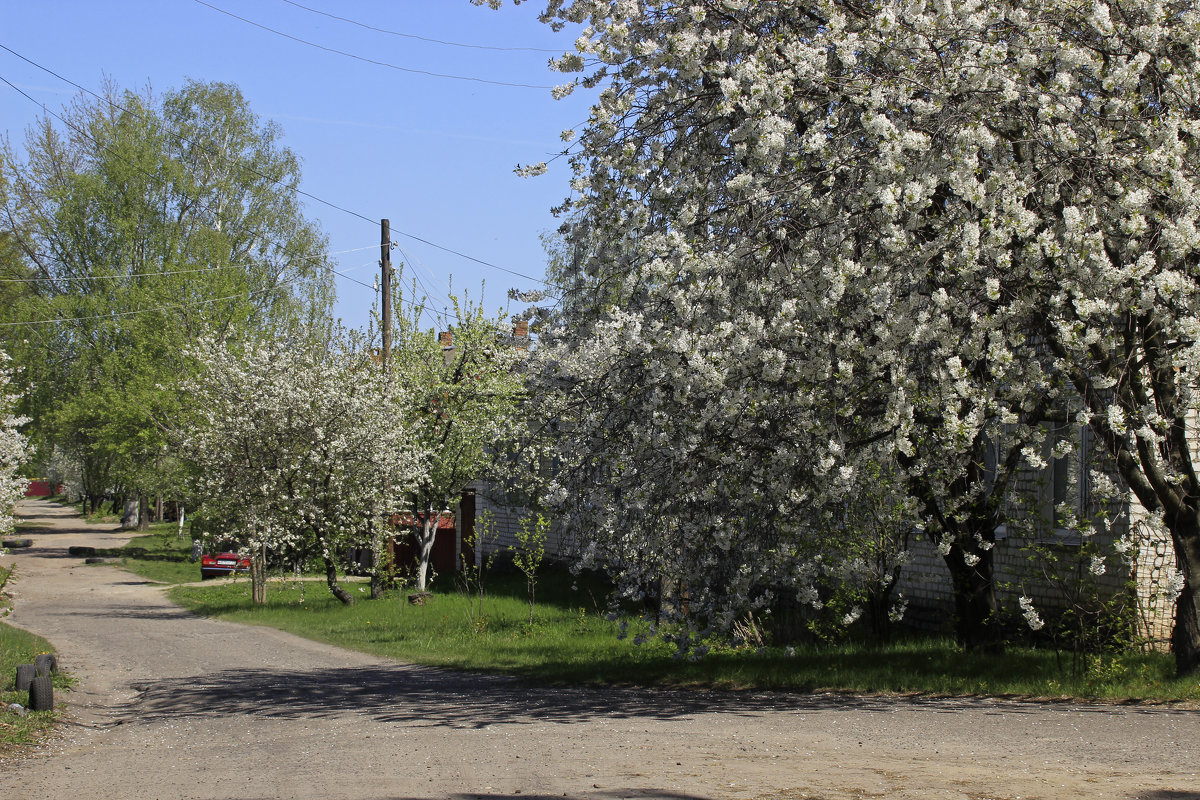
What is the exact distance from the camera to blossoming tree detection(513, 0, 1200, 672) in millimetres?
7441

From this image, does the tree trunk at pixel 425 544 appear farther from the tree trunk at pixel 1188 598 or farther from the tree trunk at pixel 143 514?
the tree trunk at pixel 143 514

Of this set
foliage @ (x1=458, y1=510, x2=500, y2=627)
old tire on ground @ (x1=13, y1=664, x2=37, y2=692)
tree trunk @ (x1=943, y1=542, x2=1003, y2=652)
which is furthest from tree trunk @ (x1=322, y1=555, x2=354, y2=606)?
tree trunk @ (x1=943, y1=542, x2=1003, y2=652)

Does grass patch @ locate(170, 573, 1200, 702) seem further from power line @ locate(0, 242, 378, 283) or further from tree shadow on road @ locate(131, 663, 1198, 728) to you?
power line @ locate(0, 242, 378, 283)

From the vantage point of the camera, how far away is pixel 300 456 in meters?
21.0

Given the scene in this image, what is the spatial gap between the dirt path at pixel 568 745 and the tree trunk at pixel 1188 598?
3.11 feet

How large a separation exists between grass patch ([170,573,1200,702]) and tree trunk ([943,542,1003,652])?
0.24 metres

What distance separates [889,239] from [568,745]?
176 inches

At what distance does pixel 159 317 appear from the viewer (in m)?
38.9

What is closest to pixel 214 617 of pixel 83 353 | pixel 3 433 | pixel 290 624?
pixel 290 624

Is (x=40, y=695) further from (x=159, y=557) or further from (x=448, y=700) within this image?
(x=159, y=557)

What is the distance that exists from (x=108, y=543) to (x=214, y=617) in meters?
25.7

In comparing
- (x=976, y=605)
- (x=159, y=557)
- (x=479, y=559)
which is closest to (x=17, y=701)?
(x=976, y=605)

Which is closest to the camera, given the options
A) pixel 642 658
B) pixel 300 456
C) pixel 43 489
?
pixel 642 658

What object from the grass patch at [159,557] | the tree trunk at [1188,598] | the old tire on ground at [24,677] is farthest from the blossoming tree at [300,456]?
the tree trunk at [1188,598]
